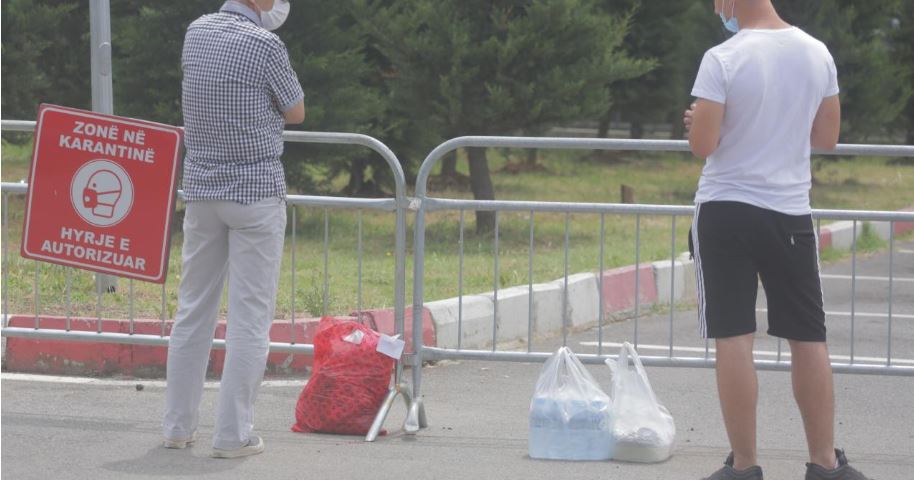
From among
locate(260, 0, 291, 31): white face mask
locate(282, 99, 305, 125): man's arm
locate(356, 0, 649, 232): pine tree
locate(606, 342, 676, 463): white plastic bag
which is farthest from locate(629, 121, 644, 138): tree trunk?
locate(282, 99, 305, 125): man's arm

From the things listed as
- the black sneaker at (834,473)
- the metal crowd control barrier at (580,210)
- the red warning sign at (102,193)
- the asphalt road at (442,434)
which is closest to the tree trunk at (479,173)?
the asphalt road at (442,434)

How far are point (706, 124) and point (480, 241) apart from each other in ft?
24.0

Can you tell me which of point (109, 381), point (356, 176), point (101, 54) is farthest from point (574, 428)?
point (356, 176)

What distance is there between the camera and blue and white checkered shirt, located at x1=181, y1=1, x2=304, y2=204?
16.4 feet

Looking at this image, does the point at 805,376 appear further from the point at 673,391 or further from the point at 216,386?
the point at 216,386

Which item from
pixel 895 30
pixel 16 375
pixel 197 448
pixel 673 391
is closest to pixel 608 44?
pixel 673 391

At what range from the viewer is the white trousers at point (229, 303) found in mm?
5070

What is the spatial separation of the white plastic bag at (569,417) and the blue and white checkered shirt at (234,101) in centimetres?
131

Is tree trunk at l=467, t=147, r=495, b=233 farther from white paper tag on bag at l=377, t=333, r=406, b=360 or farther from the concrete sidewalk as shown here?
white paper tag on bag at l=377, t=333, r=406, b=360

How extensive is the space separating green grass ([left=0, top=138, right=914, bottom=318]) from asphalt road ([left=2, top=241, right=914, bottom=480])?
602 millimetres

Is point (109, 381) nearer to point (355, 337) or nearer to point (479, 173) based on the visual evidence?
point (355, 337)

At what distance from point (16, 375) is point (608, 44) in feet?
23.4

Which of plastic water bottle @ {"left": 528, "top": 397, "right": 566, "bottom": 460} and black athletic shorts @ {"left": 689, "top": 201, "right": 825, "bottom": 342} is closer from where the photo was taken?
black athletic shorts @ {"left": 689, "top": 201, "right": 825, "bottom": 342}

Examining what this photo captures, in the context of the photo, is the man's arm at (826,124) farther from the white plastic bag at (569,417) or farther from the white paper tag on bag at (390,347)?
the white paper tag on bag at (390,347)
